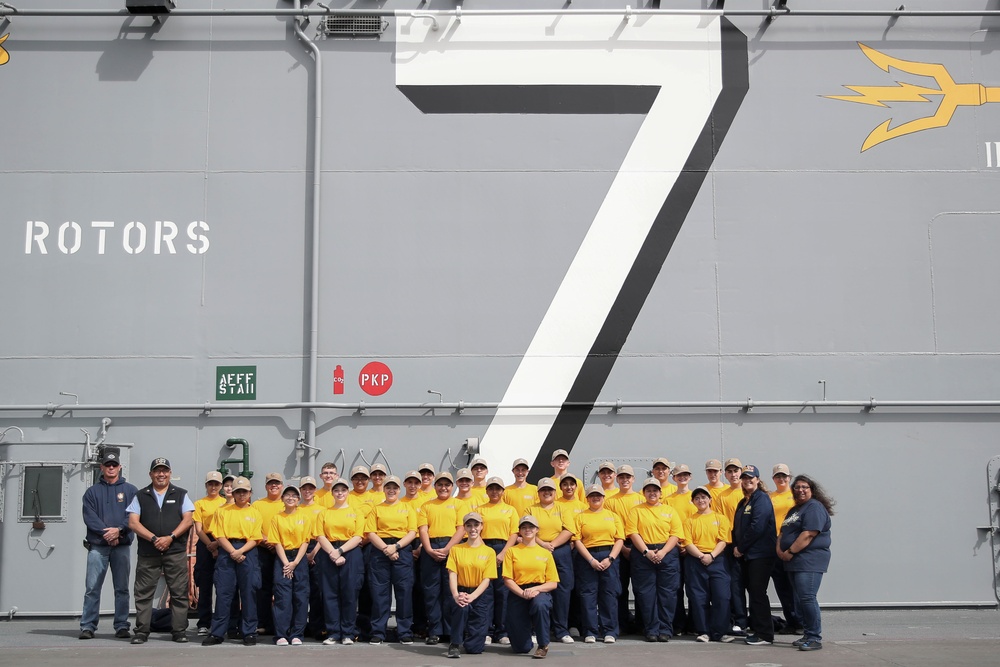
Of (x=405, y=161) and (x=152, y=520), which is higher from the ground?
(x=405, y=161)

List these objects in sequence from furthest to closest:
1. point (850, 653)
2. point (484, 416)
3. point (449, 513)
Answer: point (484, 416)
point (449, 513)
point (850, 653)

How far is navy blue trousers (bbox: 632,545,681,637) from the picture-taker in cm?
726

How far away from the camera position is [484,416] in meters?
8.27

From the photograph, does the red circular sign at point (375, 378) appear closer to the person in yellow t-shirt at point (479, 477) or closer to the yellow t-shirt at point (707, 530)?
the person in yellow t-shirt at point (479, 477)

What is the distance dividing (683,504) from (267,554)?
3494 millimetres

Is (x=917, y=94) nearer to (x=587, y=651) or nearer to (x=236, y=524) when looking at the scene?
(x=587, y=651)

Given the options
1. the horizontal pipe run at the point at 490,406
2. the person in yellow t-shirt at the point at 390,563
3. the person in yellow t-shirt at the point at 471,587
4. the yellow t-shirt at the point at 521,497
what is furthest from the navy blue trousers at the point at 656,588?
the person in yellow t-shirt at the point at 390,563

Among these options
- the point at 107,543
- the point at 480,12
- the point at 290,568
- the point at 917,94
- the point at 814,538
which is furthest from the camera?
the point at 917,94

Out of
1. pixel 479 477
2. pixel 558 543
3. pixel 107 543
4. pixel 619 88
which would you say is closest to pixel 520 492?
pixel 479 477

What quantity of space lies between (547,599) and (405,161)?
14.2 feet

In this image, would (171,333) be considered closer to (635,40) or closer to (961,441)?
(635,40)

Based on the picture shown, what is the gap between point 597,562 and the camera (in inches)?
282

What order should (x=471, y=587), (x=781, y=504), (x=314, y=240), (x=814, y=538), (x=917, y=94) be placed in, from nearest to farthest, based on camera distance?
(x=471, y=587), (x=814, y=538), (x=781, y=504), (x=314, y=240), (x=917, y=94)

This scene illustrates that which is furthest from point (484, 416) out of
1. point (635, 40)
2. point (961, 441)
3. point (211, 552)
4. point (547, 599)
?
point (961, 441)
